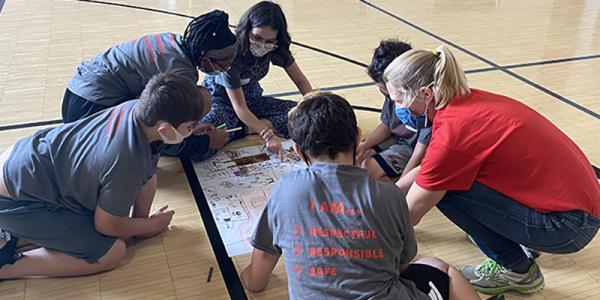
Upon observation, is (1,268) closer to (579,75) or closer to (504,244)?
(504,244)

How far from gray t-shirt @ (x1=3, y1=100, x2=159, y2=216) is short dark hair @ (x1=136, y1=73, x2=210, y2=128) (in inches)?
1.8

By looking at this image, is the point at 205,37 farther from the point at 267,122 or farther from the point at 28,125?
the point at 28,125

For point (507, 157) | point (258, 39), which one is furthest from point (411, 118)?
point (258, 39)

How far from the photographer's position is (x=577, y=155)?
60.4 inches

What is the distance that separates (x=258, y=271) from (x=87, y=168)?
0.53 m

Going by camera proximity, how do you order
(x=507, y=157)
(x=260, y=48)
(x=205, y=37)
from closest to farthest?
(x=507, y=157), (x=205, y=37), (x=260, y=48)

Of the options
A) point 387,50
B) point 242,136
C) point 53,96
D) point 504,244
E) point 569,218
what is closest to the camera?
point 569,218

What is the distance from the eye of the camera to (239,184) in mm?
2145

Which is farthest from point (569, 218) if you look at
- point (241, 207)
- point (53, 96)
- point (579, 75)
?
point (53, 96)

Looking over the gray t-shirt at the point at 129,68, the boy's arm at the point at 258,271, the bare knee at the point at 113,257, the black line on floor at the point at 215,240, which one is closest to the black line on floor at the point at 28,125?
the gray t-shirt at the point at 129,68

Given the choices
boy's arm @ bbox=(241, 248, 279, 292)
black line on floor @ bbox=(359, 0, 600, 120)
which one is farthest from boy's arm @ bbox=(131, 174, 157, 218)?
black line on floor @ bbox=(359, 0, 600, 120)

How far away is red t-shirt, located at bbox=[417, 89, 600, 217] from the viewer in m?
1.45

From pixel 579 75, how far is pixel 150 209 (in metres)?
2.49

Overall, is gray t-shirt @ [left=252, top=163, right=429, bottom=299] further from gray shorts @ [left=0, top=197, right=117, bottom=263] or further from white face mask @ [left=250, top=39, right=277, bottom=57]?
white face mask @ [left=250, top=39, right=277, bottom=57]
